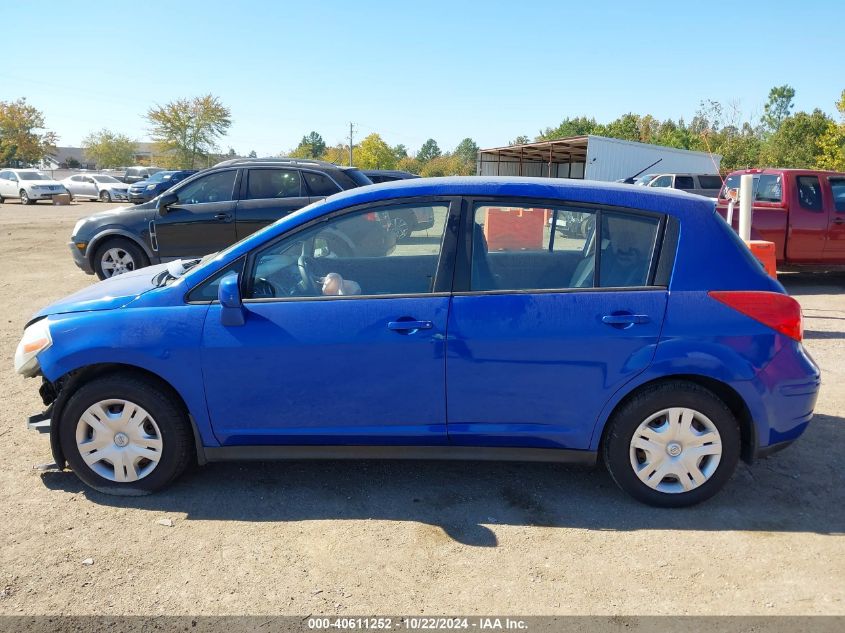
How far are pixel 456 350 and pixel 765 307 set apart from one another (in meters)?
1.64

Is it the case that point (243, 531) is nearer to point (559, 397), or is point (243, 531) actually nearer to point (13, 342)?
point (559, 397)

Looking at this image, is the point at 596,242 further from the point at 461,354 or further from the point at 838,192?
the point at 838,192

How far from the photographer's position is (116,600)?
2816 millimetres

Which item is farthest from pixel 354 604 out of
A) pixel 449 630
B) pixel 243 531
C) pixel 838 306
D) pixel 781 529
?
pixel 838 306

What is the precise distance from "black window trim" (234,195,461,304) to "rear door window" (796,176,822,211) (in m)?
8.78

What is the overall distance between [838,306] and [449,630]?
28.6 ft

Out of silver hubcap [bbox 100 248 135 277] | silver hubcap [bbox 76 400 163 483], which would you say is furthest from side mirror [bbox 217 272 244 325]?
silver hubcap [bbox 100 248 135 277]

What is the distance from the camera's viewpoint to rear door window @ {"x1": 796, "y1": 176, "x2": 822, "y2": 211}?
10102mm

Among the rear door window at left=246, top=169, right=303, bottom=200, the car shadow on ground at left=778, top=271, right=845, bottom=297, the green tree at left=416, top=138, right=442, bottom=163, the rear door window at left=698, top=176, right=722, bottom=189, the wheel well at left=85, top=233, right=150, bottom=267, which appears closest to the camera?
the rear door window at left=246, top=169, right=303, bottom=200

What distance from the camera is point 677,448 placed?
346 centimetres

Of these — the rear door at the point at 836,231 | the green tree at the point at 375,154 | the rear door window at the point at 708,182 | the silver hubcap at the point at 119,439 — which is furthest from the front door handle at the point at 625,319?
the green tree at the point at 375,154

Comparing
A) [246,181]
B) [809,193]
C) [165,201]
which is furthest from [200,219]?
[809,193]

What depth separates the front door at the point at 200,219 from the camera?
9062 millimetres

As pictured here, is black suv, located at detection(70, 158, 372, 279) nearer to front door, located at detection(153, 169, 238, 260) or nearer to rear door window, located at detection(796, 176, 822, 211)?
Answer: front door, located at detection(153, 169, 238, 260)
